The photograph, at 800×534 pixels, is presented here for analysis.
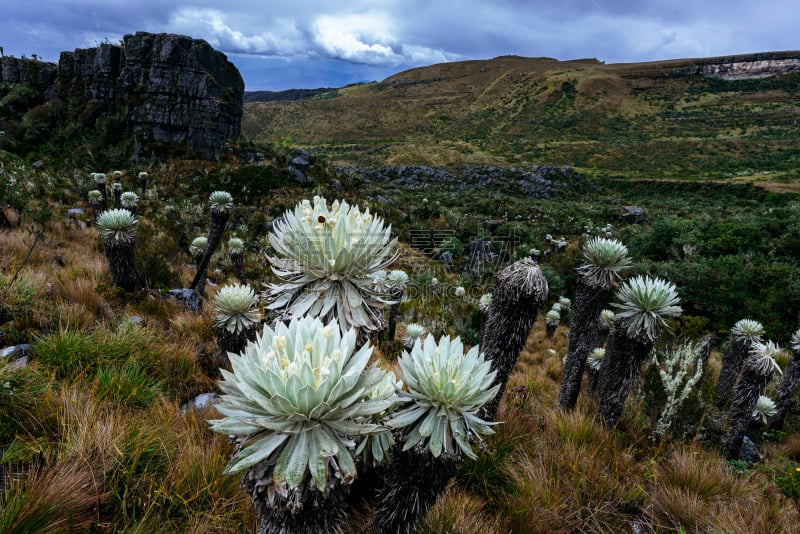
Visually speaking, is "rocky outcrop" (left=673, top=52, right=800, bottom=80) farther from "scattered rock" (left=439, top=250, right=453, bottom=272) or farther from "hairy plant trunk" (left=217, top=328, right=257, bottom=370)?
"hairy plant trunk" (left=217, top=328, right=257, bottom=370)

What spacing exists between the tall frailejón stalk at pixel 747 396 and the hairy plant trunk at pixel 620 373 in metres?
2.00

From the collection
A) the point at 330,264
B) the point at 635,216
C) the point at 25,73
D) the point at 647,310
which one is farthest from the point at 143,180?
the point at 635,216

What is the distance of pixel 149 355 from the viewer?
3986mm

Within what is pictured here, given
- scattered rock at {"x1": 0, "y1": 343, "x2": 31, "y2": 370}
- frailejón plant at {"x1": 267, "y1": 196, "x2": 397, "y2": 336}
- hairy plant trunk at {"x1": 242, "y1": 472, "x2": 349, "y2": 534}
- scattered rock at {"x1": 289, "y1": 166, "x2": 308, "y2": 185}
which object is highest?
scattered rock at {"x1": 289, "y1": 166, "x2": 308, "y2": 185}

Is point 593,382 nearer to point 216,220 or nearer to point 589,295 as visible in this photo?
point 589,295

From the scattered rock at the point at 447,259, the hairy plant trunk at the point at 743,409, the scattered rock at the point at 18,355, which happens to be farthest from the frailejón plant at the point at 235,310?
the scattered rock at the point at 447,259

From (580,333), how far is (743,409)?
2419 mm

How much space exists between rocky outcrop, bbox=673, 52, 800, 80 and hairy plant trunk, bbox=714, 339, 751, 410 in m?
123

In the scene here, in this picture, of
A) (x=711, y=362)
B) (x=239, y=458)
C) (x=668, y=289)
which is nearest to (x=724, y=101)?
(x=711, y=362)

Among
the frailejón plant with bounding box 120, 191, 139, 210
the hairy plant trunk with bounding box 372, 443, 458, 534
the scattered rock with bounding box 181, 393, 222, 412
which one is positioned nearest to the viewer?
the hairy plant trunk with bounding box 372, 443, 458, 534

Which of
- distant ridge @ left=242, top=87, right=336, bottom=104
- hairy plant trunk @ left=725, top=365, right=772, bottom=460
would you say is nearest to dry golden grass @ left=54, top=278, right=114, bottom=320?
hairy plant trunk @ left=725, top=365, right=772, bottom=460

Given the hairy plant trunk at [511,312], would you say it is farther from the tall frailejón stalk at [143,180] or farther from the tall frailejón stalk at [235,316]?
the tall frailejón stalk at [143,180]

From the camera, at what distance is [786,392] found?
614 centimetres

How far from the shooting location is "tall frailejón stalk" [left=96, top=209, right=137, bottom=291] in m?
5.37
